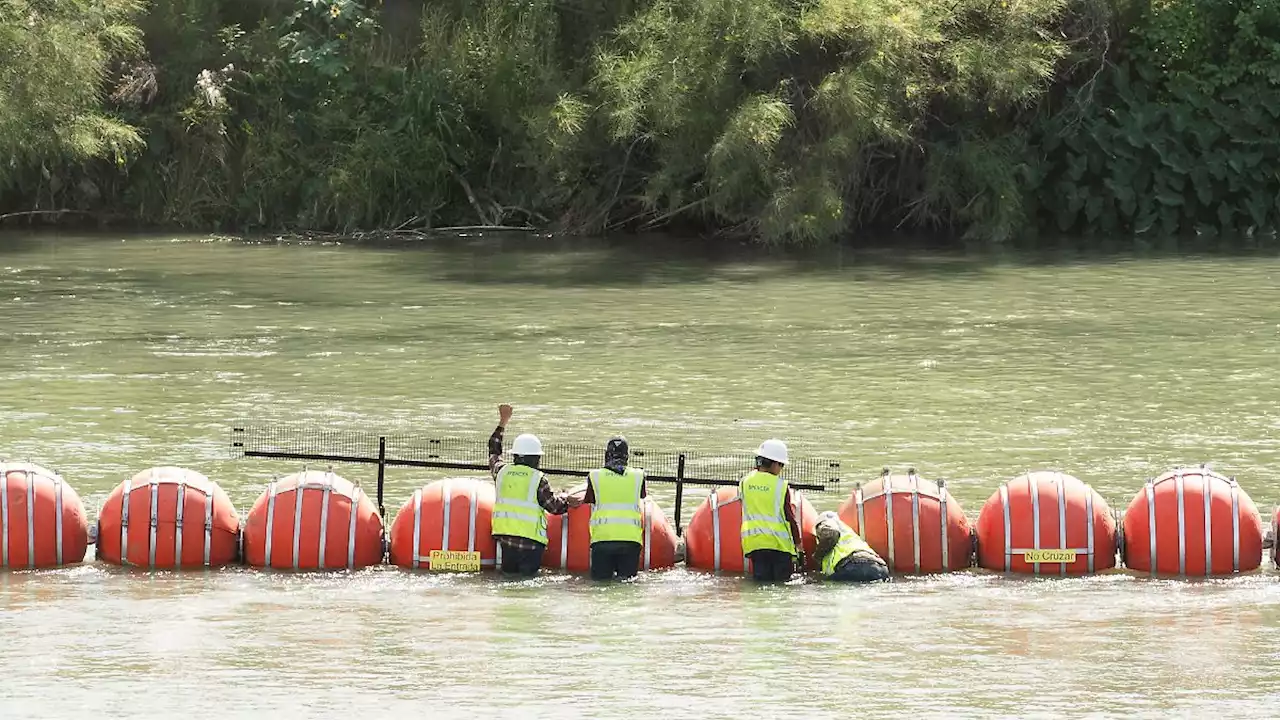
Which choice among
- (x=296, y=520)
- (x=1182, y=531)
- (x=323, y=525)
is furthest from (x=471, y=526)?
(x=1182, y=531)

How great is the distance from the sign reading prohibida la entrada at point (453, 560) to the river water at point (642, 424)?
0.24m

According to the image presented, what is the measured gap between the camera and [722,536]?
15445 millimetres

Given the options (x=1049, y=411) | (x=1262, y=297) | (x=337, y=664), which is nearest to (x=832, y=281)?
(x=1262, y=297)

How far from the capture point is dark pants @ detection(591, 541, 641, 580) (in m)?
15.1

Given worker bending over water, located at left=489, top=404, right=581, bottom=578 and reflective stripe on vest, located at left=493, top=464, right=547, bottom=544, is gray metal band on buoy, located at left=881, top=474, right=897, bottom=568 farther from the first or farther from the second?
reflective stripe on vest, located at left=493, top=464, right=547, bottom=544

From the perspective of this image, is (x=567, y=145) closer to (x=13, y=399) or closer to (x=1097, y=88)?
(x=1097, y=88)

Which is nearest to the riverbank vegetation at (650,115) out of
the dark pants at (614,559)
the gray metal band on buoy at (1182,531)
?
the gray metal band on buoy at (1182,531)

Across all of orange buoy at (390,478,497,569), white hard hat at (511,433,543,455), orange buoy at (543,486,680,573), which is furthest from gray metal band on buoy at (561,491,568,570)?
white hard hat at (511,433,543,455)

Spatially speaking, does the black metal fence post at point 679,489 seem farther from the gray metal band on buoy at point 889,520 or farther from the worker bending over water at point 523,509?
the gray metal band on buoy at point 889,520

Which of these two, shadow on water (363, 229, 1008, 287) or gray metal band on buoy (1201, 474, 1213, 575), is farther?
shadow on water (363, 229, 1008, 287)

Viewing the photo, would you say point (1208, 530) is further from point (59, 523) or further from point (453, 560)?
point (59, 523)

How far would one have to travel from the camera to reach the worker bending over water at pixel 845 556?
1509cm

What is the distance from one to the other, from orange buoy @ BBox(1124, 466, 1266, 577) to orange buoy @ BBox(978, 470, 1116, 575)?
1.02 feet

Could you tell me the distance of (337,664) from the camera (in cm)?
1285
